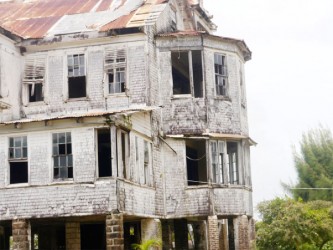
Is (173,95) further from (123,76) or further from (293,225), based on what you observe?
(293,225)

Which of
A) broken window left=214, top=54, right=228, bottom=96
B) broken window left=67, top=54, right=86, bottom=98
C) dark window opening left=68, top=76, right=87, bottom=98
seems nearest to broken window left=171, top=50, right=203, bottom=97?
broken window left=214, top=54, right=228, bottom=96

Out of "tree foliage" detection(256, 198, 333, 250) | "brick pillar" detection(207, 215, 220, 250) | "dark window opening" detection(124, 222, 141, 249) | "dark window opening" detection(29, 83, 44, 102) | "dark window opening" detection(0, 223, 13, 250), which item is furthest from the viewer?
"dark window opening" detection(0, 223, 13, 250)

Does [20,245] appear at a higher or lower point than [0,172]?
lower

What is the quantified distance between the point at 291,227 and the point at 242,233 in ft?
8.76

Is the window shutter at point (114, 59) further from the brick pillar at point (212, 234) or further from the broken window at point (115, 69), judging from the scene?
the brick pillar at point (212, 234)

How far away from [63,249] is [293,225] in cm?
1060

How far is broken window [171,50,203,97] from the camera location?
1138 inches

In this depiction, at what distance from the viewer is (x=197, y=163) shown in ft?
104

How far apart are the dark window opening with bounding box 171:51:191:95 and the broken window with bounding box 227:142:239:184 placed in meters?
3.66

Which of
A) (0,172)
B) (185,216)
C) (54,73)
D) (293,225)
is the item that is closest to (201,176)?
(185,216)

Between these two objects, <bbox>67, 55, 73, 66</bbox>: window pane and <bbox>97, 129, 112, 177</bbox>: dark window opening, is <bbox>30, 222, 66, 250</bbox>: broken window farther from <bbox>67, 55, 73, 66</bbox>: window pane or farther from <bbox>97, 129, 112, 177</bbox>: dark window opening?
<bbox>67, 55, 73, 66</bbox>: window pane

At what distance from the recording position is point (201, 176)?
31406mm

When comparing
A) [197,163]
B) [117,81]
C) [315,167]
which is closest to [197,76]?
[197,163]

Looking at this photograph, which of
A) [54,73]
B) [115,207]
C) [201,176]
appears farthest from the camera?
[201,176]
